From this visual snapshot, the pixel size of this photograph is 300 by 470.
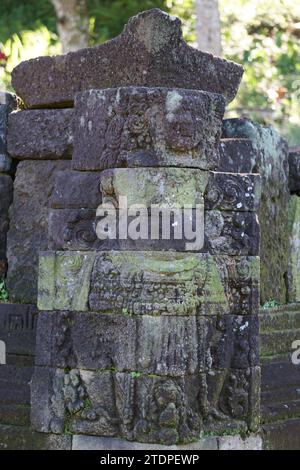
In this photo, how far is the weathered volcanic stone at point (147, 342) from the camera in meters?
4.88

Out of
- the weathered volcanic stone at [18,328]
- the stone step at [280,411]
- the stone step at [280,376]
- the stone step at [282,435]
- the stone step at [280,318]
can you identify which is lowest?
the stone step at [282,435]

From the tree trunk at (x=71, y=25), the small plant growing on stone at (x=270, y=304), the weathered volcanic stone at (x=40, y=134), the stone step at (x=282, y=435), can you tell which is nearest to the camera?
the stone step at (x=282, y=435)

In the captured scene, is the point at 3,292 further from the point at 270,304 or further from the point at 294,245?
the point at 294,245

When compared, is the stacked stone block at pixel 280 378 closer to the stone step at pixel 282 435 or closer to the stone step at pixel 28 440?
the stone step at pixel 282 435

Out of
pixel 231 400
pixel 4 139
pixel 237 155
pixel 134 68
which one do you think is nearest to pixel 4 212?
pixel 4 139

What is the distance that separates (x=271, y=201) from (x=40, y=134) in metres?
1.53

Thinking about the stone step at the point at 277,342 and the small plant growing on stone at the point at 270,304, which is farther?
the small plant growing on stone at the point at 270,304

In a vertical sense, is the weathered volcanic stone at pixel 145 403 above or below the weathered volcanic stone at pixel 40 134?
below

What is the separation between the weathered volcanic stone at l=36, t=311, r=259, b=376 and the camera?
4.88 meters

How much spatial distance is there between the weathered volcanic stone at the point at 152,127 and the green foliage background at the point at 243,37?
7.64m

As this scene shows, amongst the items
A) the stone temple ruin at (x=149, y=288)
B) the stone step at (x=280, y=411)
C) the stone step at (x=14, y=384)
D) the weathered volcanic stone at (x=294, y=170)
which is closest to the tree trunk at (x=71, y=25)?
the weathered volcanic stone at (x=294, y=170)

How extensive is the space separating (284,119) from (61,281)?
9.01m

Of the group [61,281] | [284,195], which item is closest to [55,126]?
[61,281]

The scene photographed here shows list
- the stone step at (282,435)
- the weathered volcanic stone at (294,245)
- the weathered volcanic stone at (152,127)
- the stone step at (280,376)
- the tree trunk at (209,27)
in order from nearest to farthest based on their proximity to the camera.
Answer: the weathered volcanic stone at (152,127) < the stone step at (282,435) < the stone step at (280,376) < the weathered volcanic stone at (294,245) < the tree trunk at (209,27)
